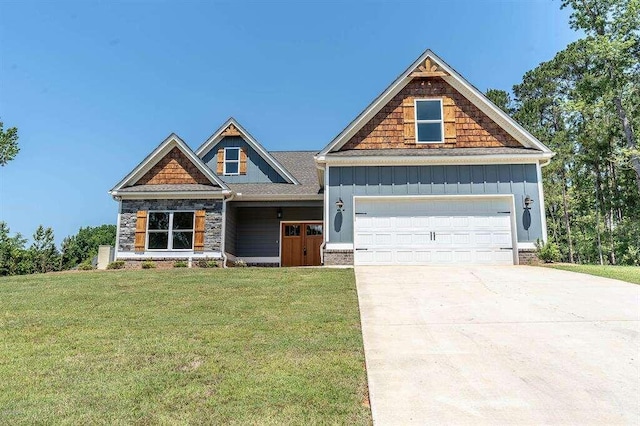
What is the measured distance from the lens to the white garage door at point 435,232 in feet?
41.9

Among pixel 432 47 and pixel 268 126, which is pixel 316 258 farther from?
pixel 268 126

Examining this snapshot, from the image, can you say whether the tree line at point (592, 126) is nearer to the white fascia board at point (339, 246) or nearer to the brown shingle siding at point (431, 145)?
the brown shingle siding at point (431, 145)

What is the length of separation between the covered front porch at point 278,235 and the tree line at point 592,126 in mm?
13024

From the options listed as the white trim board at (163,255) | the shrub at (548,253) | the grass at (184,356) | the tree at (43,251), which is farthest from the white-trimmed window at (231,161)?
the shrub at (548,253)

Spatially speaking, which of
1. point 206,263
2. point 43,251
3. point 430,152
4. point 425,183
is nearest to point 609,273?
point 425,183

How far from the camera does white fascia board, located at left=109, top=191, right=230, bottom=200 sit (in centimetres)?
1523

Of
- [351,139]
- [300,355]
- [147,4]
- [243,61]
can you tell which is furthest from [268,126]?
[300,355]

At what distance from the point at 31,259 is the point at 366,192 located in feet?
49.4

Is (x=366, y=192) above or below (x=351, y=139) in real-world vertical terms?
below

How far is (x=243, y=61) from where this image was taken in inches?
818

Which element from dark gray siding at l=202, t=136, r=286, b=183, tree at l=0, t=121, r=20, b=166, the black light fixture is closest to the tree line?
the black light fixture

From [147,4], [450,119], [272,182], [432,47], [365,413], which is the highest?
[147,4]

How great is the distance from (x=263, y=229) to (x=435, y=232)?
740 centimetres

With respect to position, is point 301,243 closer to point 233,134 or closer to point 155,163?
point 233,134
